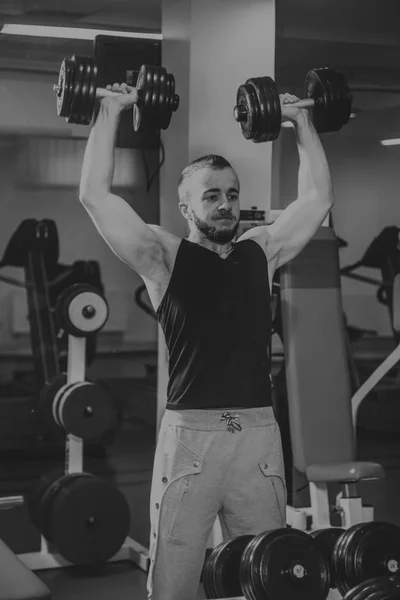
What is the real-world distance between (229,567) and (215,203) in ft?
3.28

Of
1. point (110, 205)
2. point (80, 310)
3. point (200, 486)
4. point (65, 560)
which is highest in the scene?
point (110, 205)

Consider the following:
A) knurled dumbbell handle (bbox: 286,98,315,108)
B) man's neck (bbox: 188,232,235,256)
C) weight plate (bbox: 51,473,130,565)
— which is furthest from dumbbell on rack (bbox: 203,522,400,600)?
weight plate (bbox: 51,473,130,565)

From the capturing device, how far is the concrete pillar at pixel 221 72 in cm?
429

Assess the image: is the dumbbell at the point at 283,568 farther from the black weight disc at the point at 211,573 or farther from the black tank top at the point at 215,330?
the black tank top at the point at 215,330

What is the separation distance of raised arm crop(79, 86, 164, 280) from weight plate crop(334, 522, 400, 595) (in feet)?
2.95

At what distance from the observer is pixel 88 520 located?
14.4 feet

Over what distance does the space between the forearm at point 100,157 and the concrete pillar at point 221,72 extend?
1.60 meters

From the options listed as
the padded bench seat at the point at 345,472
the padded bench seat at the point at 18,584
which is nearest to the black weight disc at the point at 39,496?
the padded bench seat at the point at 345,472

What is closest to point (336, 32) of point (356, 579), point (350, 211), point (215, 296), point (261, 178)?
point (350, 211)

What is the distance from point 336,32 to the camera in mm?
5406

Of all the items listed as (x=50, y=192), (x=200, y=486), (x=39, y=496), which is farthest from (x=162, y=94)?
(x=50, y=192)

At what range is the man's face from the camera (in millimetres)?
2742

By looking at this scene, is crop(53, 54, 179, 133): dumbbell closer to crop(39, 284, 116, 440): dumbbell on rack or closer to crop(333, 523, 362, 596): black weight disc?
crop(333, 523, 362, 596): black weight disc

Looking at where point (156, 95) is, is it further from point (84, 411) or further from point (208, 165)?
point (84, 411)
